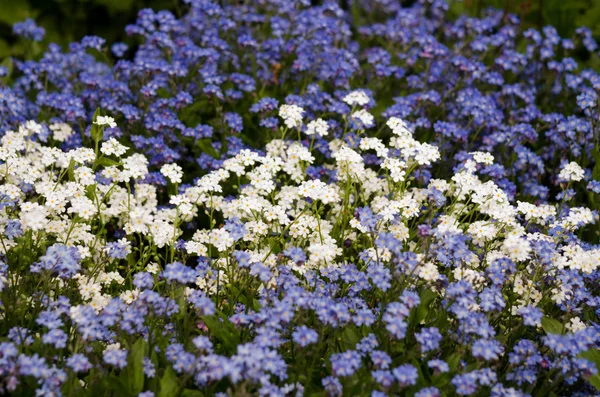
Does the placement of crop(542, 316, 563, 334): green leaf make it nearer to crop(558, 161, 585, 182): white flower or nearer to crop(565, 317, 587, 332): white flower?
crop(565, 317, 587, 332): white flower

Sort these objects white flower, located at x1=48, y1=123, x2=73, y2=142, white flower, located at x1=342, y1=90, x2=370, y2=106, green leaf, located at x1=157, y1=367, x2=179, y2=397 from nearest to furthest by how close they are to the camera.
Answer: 1. green leaf, located at x1=157, y1=367, x2=179, y2=397
2. white flower, located at x1=342, y1=90, x2=370, y2=106
3. white flower, located at x1=48, y1=123, x2=73, y2=142

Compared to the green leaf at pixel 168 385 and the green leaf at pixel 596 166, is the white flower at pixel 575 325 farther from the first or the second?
the green leaf at pixel 168 385

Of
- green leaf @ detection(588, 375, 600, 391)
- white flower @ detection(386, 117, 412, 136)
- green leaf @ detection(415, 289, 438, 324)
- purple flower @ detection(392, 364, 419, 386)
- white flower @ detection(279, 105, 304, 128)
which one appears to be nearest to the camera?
purple flower @ detection(392, 364, 419, 386)

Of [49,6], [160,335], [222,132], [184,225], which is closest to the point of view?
[160,335]

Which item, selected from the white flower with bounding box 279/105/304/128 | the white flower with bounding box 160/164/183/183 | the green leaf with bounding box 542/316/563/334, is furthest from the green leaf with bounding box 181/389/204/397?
the white flower with bounding box 279/105/304/128

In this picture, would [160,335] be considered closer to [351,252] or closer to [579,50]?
[351,252]

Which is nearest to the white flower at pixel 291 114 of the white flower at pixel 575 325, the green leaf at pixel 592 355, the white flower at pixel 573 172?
the white flower at pixel 573 172

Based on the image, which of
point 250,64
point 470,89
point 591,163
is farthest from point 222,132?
point 591,163

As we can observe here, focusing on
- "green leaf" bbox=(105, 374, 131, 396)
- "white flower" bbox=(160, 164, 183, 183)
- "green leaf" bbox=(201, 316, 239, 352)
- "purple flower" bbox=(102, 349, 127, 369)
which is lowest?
"green leaf" bbox=(105, 374, 131, 396)
